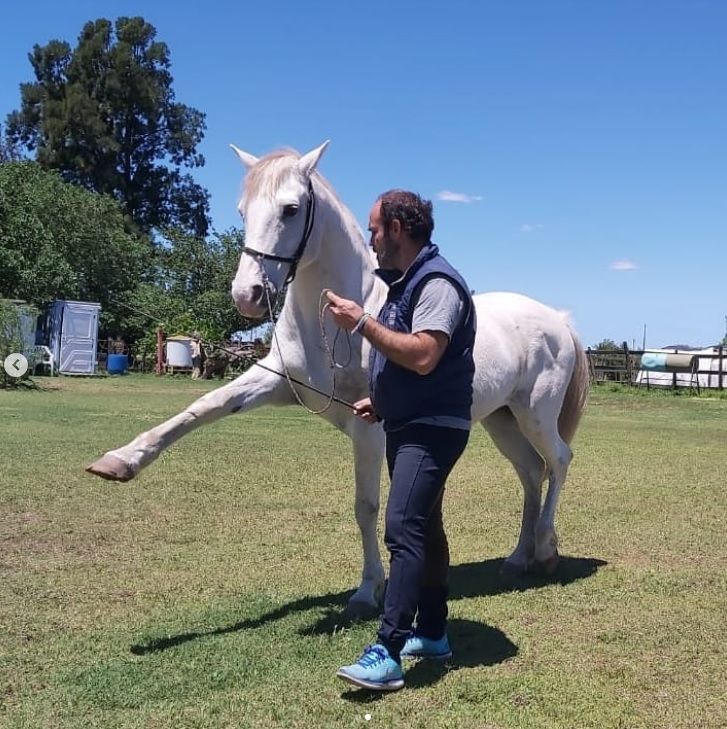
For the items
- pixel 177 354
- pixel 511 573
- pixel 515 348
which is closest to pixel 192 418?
pixel 515 348

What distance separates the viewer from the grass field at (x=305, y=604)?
139 inches

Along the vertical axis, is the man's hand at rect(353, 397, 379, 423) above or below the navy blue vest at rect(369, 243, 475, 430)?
below

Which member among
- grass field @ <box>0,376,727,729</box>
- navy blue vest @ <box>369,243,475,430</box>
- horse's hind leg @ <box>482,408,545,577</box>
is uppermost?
navy blue vest @ <box>369,243,475,430</box>

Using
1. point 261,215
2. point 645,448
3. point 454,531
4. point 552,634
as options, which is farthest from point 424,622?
point 645,448

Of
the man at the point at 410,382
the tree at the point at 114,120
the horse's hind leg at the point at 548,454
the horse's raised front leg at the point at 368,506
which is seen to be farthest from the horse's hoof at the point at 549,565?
the tree at the point at 114,120

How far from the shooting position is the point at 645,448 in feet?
45.1

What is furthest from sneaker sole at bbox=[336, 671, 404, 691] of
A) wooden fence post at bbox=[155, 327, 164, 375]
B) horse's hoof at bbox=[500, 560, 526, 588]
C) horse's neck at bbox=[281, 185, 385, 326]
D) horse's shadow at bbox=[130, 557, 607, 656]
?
wooden fence post at bbox=[155, 327, 164, 375]

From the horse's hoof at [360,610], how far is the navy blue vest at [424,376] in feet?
4.56

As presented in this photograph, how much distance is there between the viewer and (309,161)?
14.8 feet

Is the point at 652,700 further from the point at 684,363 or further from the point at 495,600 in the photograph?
the point at 684,363

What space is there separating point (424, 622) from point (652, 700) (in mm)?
1095

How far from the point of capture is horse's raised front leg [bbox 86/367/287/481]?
163 inches

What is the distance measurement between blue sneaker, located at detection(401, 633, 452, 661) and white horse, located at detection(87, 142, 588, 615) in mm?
643

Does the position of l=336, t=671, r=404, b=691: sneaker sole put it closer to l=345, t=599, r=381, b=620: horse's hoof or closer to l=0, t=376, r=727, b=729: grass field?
l=0, t=376, r=727, b=729: grass field
